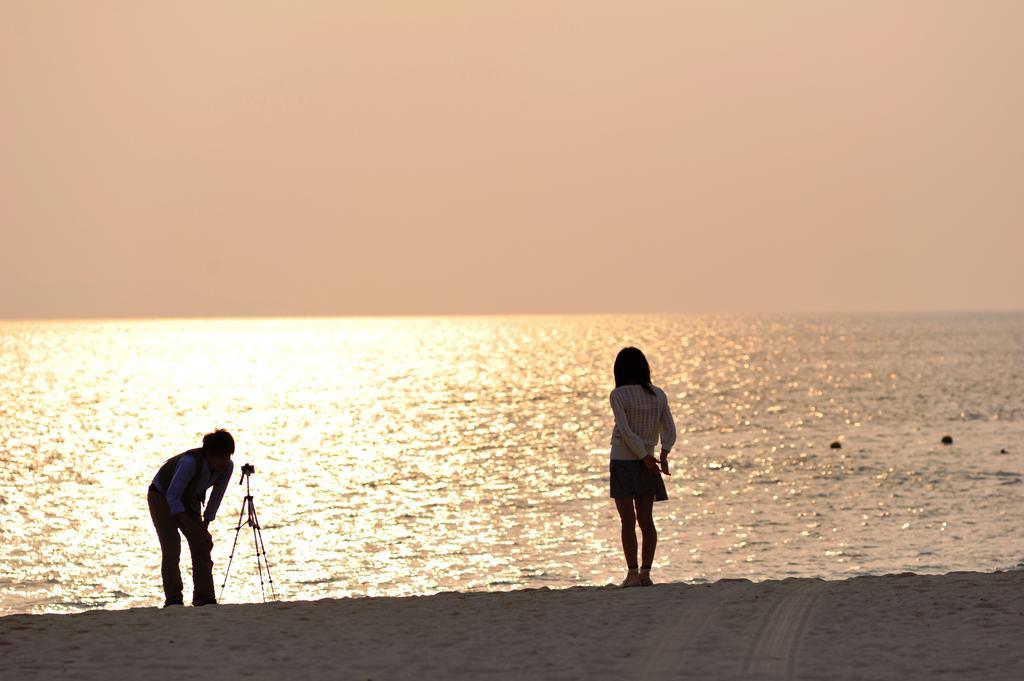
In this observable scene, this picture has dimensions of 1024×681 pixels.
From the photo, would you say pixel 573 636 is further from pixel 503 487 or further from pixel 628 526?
pixel 503 487

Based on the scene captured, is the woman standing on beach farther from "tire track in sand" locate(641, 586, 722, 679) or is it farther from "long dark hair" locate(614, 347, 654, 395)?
"tire track in sand" locate(641, 586, 722, 679)

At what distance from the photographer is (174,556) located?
44.3ft

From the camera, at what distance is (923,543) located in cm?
2564

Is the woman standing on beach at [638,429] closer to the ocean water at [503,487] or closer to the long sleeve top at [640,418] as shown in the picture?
the long sleeve top at [640,418]

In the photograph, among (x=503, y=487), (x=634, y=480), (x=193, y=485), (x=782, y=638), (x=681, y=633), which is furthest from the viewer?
(x=503, y=487)

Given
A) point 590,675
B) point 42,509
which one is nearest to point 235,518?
point 42,509

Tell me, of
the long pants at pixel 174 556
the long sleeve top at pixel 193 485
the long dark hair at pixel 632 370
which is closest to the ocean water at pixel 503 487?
the long pants at pixel 174 556

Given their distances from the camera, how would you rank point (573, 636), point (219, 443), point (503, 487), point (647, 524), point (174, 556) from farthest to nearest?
point (503, 487), point (174, 556), point (647, 524), point (219, 443), point (573, 636)

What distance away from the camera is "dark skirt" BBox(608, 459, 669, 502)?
13070mm

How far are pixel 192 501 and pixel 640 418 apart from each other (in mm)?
4474

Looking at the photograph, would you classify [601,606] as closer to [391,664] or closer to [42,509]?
[391,664]

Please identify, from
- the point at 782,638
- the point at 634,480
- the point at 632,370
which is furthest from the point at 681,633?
the point at 632,370

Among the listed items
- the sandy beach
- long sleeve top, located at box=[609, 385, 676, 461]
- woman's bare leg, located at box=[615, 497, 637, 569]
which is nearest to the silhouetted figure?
the sandy beach

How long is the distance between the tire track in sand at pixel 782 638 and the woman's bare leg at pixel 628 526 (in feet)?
5.34
